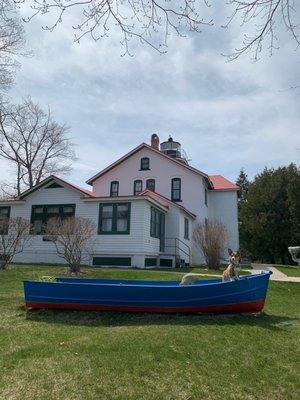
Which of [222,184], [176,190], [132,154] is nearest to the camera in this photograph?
[176,190]

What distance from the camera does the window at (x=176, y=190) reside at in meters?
34.0

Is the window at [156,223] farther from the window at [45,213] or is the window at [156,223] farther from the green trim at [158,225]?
the window at [45,213]

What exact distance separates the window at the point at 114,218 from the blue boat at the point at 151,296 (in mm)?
14542

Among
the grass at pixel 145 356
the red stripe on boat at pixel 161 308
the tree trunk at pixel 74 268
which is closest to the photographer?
the grass at pixel 145 356

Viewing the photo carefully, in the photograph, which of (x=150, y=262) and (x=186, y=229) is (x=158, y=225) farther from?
(x=186, y=229)

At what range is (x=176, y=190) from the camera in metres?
34.1

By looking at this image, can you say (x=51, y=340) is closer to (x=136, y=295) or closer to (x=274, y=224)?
(x=136, y=295)

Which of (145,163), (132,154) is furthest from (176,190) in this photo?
(132,154)

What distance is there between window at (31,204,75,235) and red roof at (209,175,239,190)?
629 inches

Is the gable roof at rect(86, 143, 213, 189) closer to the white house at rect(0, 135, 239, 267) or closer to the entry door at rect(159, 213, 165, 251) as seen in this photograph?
the white house at rect(0, 135, 239, 267)

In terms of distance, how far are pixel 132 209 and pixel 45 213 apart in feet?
18.7

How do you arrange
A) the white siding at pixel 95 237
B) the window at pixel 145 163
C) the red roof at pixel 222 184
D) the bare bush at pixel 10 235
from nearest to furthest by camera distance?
the bare bush at pixel 10 235
the white siding at pixel 95 237
the window at pixel 145 163
the red roof at pixel 222 184

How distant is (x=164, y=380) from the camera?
5840mm

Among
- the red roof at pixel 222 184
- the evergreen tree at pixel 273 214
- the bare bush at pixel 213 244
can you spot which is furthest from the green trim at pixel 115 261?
the evergreen tree at pixel 273 214
